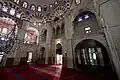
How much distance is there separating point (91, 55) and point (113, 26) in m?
3.84

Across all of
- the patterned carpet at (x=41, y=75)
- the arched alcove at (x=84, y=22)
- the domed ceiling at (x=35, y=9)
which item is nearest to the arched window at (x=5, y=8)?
the domed ceiling at (x=35, y=9)

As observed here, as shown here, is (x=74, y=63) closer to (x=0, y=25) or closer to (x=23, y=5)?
(x=23, y=5)

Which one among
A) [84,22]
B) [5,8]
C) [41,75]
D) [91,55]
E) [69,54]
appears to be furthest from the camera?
[5,8]

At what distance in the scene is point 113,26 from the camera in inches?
234

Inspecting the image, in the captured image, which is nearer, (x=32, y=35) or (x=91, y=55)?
(x=91, y=55)

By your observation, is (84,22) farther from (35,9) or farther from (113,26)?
(35,9)

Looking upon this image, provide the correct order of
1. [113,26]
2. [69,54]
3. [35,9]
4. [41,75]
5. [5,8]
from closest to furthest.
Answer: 1. [41,75]
2. [113,26]
3. [69,54]
4. [5,8]
5. [35,9]

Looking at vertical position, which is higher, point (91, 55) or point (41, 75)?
point (91, 55)

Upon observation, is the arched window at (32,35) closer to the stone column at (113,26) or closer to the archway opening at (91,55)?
the archway opening at (91,55)

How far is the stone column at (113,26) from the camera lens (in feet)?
17.4

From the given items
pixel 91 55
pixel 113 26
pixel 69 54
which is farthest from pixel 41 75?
pixel 113 26

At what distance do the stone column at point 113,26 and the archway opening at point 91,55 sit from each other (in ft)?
5.64

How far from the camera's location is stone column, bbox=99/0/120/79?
17.4 feet

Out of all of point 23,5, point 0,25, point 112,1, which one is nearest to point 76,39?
point 112,1
